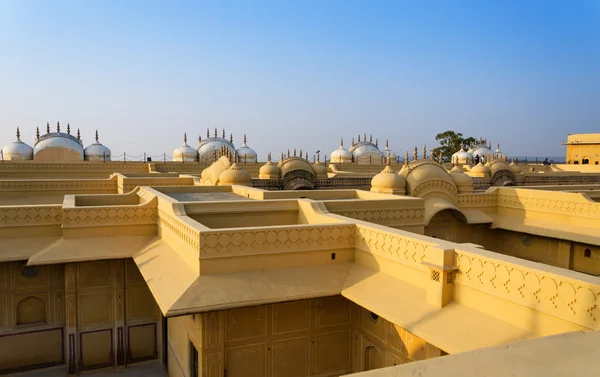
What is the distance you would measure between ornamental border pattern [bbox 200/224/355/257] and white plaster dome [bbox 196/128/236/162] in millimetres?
30516

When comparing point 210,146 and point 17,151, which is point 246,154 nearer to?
point 210,146

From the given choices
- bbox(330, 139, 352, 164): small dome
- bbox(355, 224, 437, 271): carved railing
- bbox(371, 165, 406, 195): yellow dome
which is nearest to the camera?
bbox(355, 224, 437, 271): carved railing

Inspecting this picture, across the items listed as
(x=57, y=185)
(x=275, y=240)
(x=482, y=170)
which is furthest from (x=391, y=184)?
(x=57, y=185)

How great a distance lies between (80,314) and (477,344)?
9466 millimetres

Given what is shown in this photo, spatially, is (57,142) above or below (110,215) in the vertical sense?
above

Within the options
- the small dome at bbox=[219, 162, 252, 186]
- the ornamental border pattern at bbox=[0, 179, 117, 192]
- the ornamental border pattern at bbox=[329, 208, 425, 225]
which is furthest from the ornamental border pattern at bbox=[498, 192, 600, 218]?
the ornamental border pattern at bbox=[0, 179, 117, 192]

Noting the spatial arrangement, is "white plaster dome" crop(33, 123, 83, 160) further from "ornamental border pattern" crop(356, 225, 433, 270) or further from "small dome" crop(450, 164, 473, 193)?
"ornamental border pattern" crop(356, 225, 433, 270)

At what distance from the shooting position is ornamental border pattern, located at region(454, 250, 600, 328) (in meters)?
5.09

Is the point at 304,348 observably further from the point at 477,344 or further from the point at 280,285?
the point at 477,344

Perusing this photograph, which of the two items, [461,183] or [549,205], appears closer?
[549,205]

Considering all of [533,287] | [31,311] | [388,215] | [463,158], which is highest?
[463,158]

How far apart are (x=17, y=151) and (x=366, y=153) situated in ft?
91.7

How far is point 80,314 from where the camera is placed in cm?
1148

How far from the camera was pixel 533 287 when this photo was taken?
5.64 metres
